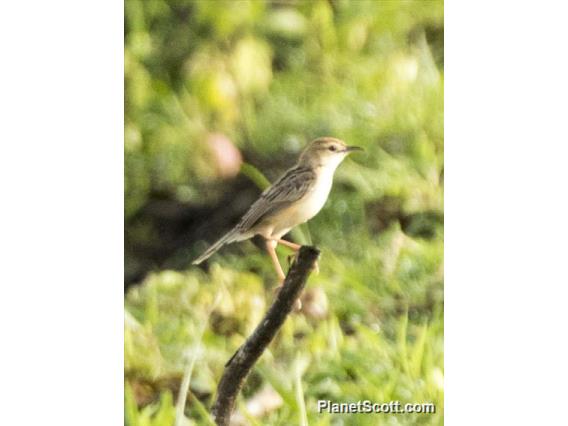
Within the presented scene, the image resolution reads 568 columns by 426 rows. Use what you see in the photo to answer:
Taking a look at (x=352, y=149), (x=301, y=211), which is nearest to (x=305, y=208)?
(x=301, y=211)

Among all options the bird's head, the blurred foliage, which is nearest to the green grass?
the blurred foliage

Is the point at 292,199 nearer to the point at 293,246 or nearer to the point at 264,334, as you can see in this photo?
the point at 293,246

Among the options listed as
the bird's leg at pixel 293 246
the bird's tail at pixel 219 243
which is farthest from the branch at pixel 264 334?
the bird's tail at pixel 219 243

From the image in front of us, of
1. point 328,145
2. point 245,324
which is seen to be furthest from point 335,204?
point 245,324

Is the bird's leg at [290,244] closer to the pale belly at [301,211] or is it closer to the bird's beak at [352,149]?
the pale belly at [301,211]

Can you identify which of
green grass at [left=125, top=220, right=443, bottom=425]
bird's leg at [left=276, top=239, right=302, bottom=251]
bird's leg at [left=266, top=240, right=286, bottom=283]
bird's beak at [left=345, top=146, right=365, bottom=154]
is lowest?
green grass at [left=125, top=220, right=443, bottom=425]

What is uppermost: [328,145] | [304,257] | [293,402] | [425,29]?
[425,29]

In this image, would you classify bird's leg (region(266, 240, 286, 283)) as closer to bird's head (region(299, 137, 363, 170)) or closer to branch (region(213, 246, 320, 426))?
branch (region(213, 246, 320, 426))

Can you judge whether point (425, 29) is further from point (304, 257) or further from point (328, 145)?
point (304, 257)
